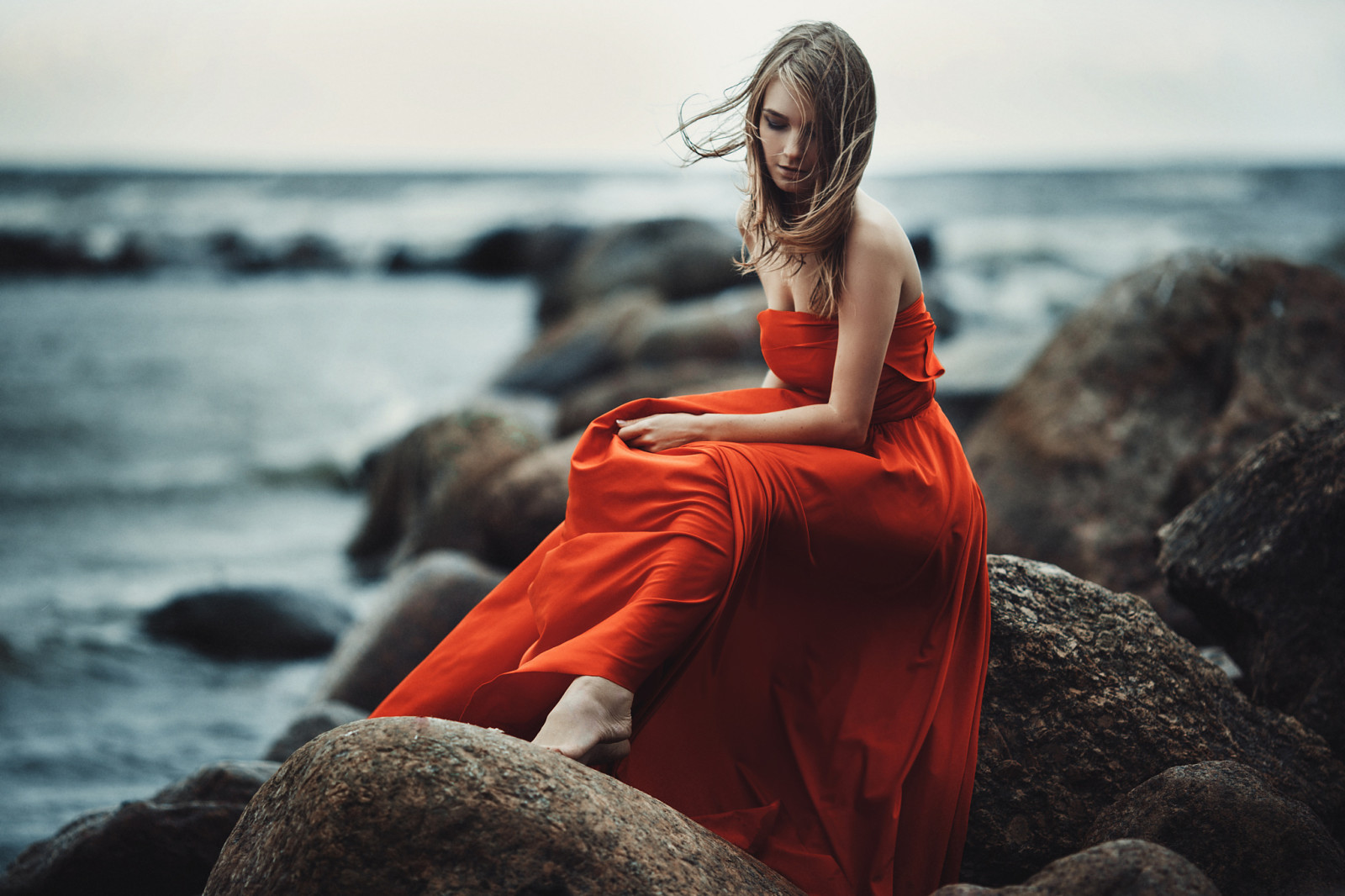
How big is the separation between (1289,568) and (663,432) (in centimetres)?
184

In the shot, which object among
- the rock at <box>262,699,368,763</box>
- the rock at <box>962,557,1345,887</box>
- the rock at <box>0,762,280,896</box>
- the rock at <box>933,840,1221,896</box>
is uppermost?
the rock at <box>933,840,1221,896</box>

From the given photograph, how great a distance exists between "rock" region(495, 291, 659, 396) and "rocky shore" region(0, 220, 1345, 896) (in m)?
3.99

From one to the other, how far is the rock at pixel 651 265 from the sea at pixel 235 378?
3.36ft

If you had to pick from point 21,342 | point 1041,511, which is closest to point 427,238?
point 21,342

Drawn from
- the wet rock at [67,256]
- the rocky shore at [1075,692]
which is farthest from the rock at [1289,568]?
the wet rock at [67,256]

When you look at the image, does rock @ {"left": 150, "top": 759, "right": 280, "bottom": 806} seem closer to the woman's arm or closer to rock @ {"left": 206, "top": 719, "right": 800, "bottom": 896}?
rock @ {"left": 206, "top": 719, "right": 800, "bottom": 896}

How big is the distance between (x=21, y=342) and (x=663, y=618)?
1804 cm

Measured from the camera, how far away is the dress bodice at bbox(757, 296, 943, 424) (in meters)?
2.60

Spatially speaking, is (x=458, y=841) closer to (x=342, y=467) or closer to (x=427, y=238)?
(x=342, y=467)

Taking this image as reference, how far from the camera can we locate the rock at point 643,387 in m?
7.56

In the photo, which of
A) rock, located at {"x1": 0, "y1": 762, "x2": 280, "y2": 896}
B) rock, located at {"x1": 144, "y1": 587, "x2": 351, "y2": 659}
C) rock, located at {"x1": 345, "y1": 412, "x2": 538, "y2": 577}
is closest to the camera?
rock, located at {"x1": 0, "y1": 762, "x2": 280, "y2": 896}

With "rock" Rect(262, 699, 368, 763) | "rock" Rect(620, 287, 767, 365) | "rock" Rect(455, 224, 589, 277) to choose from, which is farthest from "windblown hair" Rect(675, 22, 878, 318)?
"rock" Rect(455, 224, 589, 277)

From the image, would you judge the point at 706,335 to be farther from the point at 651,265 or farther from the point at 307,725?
the point at 307,725

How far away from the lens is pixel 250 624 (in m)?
6.22
